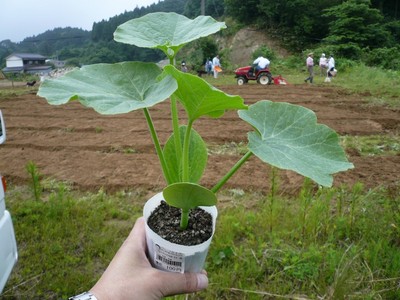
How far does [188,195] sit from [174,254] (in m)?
0.18

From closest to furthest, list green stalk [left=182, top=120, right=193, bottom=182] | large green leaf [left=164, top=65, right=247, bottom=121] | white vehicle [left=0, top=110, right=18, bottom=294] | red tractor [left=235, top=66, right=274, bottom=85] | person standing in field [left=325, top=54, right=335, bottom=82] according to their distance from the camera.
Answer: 1. large green leaf [left=164, top=65, right=247, bottom=121]
2. green stalk [left=182, top=120, right=193, bottom=182]
3. white vehicle [left=0, top=110, right=18, bottom=294]
4. red tractor [left=235, top=66, right=274, bottom=85]
5. person standing in field [left=325, top=54, right=335, bottom=82]

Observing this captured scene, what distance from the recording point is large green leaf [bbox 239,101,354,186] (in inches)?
27.0

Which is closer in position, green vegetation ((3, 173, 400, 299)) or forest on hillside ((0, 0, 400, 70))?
green vegetation ((3, 173, 400, 299))

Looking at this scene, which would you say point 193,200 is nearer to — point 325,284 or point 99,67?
point 99,67

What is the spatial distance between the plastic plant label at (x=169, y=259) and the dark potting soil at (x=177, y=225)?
36mm

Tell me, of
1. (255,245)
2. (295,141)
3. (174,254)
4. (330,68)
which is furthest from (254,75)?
(174,254)

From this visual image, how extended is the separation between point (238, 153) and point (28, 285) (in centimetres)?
263

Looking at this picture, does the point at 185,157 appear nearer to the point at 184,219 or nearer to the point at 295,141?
the point at 184,219

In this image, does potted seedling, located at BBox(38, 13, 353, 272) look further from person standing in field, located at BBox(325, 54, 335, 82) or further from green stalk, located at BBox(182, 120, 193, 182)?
person standing in field, located at BBox(325, 54, 335, 82)

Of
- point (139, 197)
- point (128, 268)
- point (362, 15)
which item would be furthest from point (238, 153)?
point (362, 15)

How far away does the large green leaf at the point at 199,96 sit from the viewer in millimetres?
630

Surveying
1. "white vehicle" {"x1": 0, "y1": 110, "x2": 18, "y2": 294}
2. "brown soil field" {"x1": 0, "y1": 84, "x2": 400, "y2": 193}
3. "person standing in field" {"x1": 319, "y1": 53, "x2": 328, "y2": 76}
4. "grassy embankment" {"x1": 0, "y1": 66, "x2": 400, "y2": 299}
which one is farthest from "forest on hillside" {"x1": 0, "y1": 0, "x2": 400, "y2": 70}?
"white vehicle" {"x1": 0, "y1": 110, "x2": 18, "y2": 294}

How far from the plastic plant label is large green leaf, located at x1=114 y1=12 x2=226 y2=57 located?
1.51ft

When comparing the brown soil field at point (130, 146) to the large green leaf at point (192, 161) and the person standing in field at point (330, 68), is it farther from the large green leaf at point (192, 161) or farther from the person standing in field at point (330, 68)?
the person standing in field at point (330, 68)
